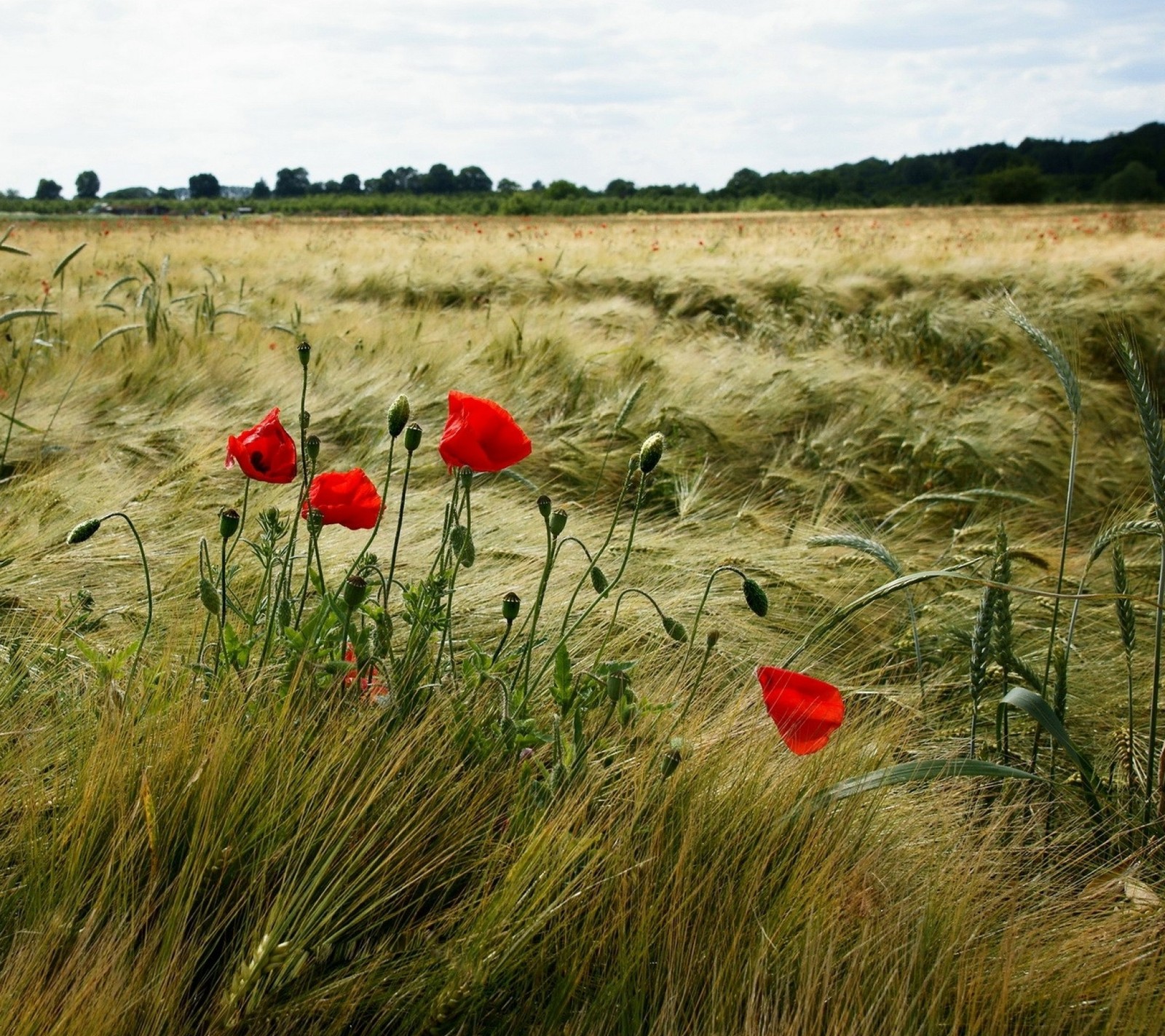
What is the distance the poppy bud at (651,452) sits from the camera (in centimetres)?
111

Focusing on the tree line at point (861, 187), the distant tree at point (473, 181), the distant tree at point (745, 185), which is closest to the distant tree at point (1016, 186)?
the tree line at point (861, 187)

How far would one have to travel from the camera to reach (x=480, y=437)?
1.13m

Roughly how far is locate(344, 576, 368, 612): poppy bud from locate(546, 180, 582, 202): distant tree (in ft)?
155

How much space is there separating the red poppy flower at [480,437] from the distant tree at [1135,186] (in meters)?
38.5

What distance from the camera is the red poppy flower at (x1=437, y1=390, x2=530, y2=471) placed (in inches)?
43.6

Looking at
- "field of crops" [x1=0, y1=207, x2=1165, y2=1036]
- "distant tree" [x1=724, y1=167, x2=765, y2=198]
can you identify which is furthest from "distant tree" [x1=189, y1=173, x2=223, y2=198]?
"field of crops" [x1=0, y1=207, x2=1165, y2=1036]

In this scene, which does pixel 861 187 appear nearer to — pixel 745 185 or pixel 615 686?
pixel 745 185

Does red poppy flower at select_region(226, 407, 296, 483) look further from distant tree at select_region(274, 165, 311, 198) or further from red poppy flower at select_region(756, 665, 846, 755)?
distant tree at select_region(274, 165, 311, 198)

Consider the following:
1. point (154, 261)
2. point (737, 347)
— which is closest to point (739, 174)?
point (154, 261)

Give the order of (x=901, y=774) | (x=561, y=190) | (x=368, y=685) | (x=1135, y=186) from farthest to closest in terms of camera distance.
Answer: (x=561, y=190)
(x=1135, y=186)
(x=368, y=685)
(x=901, y=774)

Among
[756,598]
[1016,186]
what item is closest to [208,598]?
[756,598]

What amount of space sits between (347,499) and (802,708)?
629mm

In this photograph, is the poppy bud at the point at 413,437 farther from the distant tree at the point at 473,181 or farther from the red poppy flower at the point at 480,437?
the distant tree at the point at 473,181

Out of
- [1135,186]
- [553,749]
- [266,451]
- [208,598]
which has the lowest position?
[553,749]
